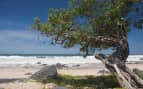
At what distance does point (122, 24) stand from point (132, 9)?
3.54 feet

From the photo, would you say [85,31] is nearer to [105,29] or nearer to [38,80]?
[105,29]

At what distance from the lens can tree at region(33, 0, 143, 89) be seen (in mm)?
14031

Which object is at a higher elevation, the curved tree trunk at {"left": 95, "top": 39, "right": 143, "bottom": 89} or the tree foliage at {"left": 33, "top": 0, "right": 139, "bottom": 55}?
the tree foliage at {"left": 33, "top": 0, "right": 139, "bottom": 55}

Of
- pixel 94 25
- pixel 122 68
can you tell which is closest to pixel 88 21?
pixel 94 25

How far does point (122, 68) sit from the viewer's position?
1292cm

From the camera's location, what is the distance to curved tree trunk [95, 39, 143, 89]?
12048mm

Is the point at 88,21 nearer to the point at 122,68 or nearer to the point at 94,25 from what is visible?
the point at 94,25

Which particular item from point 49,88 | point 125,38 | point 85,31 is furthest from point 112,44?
point 49,88

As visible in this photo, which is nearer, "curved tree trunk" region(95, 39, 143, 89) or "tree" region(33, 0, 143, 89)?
"curved tree trunk" region(95, 39, 143, 89)

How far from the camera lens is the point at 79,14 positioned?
47.2 ft

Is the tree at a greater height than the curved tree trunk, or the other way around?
the tree

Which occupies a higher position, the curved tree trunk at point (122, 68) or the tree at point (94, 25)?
the tree at point (94, 25)

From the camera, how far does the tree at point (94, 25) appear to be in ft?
46.0

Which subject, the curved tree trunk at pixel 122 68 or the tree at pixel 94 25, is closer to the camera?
the curved tree trunk at pixel 122 68
